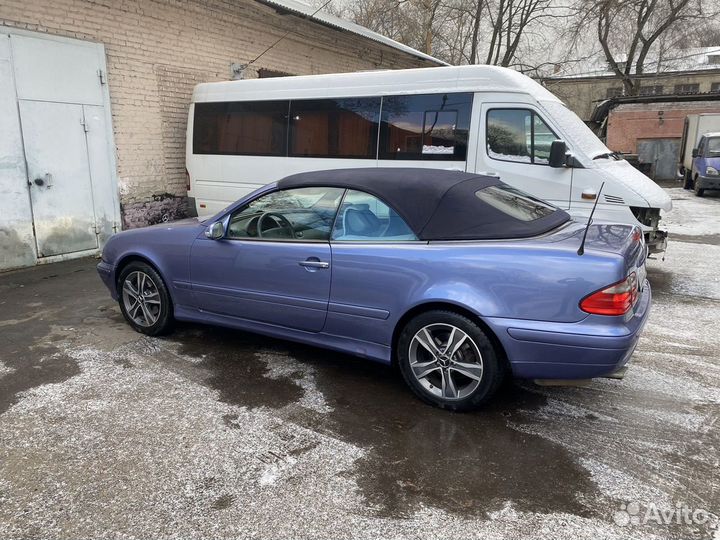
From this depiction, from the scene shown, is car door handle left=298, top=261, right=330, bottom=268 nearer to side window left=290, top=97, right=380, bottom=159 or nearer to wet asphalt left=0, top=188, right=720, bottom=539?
wet asphalt left=0, top=188, right=720, bottom=539

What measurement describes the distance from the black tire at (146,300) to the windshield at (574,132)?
4.74 meters

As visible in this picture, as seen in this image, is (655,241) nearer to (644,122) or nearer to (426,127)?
(426,127)

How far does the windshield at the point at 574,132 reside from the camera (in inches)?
245

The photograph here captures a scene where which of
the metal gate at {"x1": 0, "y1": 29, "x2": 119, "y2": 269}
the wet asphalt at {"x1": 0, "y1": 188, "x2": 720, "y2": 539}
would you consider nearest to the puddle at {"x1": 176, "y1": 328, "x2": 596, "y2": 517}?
the wet asphalt at {"x1": 0, "y1": 188, "x2": 720, "y2": 539}

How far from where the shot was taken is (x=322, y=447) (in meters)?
2.95

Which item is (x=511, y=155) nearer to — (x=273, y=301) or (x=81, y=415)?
(x=273, y=301)

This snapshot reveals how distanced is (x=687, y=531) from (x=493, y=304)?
136 cm

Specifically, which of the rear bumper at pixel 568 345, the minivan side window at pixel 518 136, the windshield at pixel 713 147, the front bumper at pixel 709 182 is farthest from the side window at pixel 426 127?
the windshield at pixel 713 147

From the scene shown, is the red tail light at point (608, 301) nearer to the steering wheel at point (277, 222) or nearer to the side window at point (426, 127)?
the steering wheel at point (277, 222)

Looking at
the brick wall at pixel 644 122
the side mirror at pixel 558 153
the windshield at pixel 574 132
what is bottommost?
the side mirror at pixel 558 153

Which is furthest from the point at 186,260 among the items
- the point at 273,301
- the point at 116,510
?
the point at 116,510

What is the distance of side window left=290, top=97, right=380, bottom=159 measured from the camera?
24.6 ft

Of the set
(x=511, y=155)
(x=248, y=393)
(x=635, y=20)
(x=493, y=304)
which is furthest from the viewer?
(x=635, y=20)

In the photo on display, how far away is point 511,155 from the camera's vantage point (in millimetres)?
6531
